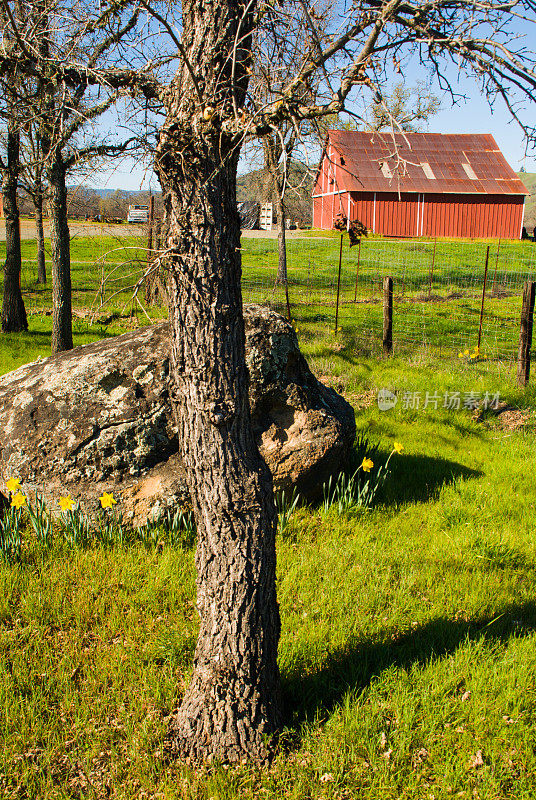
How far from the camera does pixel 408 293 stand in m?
16.0

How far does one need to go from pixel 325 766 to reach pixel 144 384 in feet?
9.55

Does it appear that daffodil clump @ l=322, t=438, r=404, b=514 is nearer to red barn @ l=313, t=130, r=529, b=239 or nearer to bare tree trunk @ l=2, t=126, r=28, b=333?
bare tree trunk @ l=2, t=126, r=28, b=333

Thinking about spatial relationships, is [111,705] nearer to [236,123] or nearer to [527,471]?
[236,123]

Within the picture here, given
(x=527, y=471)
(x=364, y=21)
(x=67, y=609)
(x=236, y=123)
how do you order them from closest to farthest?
1. (x=364, y=21)
2. (x=236, y=123)
3. (x=67, y=609)
4. (x=527, y=471)

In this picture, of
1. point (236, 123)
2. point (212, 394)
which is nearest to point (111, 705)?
point (212, 394)

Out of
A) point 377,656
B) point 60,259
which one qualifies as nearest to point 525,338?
point 377,656

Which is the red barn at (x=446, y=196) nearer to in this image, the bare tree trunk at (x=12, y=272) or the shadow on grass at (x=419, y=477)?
the bare tree trunk at (x=12, y=272)

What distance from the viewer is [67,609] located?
11.3ft

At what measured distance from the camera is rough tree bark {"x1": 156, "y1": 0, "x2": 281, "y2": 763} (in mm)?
2289

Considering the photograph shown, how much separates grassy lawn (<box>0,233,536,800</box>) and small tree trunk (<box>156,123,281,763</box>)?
0.62 feet

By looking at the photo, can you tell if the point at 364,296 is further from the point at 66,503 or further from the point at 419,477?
the point at 66,503

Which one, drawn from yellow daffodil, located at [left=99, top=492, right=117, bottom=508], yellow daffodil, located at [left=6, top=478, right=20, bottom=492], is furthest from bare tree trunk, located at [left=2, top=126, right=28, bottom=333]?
yellow daffodil, located at [left=99, top=492, right=117, bottom=508]

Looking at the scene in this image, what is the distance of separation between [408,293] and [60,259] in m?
10.2

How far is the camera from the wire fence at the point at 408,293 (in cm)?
1059
